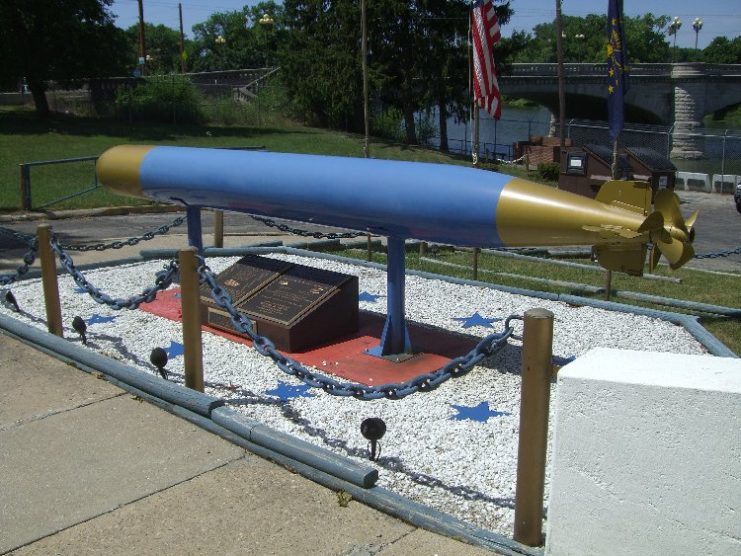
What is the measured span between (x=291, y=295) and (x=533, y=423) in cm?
401

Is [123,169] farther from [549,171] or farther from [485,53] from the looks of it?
[549,171]

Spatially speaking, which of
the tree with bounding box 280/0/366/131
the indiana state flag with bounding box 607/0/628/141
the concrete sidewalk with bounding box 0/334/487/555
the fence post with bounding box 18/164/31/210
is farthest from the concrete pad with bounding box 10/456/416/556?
the tree with bounding box 280/0/366/131

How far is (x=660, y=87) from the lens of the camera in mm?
57844

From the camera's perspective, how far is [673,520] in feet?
10.9

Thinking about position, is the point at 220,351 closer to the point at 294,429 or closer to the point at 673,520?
the point at 294,429

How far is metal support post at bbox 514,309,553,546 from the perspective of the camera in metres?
3.72

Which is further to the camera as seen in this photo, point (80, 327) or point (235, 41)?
point (235, 41)

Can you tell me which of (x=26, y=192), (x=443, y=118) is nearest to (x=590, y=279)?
(x=26, y=192)

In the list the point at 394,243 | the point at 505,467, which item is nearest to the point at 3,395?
the point at 394,243

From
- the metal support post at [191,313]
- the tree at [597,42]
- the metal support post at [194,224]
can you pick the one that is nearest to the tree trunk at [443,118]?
the metal support post at [194,224]

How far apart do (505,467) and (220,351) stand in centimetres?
326

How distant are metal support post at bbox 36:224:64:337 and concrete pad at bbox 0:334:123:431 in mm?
416

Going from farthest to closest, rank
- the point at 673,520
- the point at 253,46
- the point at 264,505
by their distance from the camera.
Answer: the point at 253,46 → the point at 264,505 → the point at 673,520

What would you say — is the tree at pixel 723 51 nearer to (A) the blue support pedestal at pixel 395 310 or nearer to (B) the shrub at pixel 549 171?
(B) the shrub at pixel 549 171
